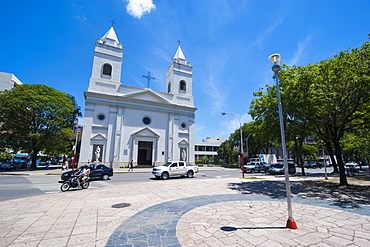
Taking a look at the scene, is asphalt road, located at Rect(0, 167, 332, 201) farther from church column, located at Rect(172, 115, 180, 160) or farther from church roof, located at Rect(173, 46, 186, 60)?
church roof, located at Rect(173, 46, 186, 60)

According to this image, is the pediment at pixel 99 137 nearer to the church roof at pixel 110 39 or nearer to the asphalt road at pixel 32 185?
the asphalt road at pixel 32 185

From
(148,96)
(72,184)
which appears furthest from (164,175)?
(148,96)

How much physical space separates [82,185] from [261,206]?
10.6 metres

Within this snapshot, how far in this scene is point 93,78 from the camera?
32.7 m

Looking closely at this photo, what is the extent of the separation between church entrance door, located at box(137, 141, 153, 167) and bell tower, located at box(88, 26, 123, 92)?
12.2 meters

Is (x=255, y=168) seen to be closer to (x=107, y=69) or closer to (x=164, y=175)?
(x=164, y=175)

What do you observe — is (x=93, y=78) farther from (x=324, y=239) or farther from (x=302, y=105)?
(x=324, y=239)

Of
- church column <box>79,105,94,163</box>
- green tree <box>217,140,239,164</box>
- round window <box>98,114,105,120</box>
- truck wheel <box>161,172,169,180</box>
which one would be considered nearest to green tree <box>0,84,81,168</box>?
church column <box>79,105,94,163</box>

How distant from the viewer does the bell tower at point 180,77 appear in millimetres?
40469

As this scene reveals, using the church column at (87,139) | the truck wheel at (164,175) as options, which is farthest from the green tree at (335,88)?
the church column at (87,139)

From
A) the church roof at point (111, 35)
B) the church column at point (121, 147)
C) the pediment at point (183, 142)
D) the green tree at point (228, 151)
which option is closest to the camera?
the church column at point (121, 147)

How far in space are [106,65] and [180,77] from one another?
1566 centimetres

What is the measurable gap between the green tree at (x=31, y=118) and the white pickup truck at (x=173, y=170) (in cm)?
2091

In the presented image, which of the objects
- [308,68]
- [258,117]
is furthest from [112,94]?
[308,68]
